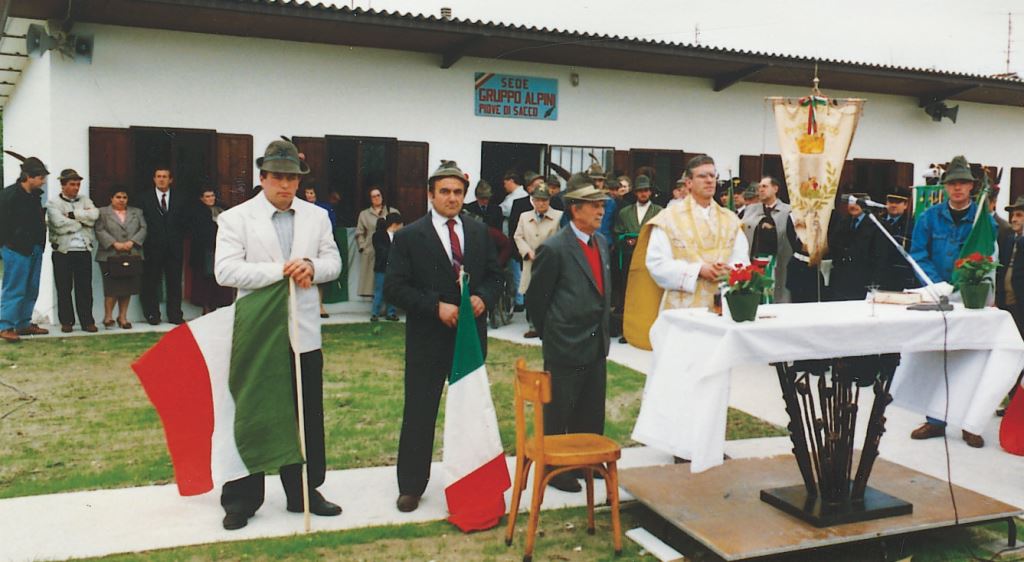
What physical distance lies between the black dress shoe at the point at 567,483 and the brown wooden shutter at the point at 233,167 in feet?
26.1

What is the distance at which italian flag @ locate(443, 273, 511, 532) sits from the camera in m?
5.21

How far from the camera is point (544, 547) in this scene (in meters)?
4.84

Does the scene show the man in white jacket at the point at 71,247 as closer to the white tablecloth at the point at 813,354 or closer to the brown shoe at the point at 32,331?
the brown shoe at the point at 32,331

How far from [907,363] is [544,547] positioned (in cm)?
263

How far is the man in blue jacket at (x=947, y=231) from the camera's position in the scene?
7.03 m

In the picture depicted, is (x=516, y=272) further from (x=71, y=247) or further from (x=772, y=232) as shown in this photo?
(x=71, y=247)

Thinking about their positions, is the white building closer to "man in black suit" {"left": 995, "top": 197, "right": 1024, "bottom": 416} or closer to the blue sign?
the blue sign

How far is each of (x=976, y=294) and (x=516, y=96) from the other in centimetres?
966

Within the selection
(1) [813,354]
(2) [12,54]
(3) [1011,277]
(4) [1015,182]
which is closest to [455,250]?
(1) [813,354]

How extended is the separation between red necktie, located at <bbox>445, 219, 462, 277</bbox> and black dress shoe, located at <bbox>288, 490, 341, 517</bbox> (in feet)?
4.99

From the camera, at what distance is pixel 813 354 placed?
470 cm

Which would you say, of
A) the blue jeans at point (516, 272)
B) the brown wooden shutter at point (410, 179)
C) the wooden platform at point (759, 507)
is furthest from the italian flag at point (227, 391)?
the brown wooden shutter at point (410, 179)

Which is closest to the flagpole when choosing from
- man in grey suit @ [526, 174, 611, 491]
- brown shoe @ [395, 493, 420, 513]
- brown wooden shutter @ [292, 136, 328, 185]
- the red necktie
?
brown shoe @ [395, 493, 420, 513]

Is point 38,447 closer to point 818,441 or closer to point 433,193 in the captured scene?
point 433,193
